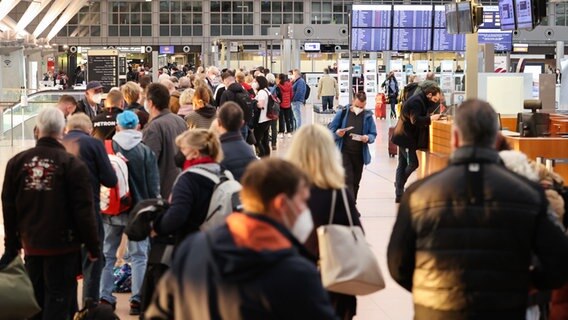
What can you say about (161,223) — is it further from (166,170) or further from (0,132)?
(0,132)

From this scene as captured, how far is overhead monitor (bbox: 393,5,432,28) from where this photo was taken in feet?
82.8

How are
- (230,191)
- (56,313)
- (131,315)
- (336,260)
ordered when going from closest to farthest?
1. (336,260)
2. (230,191)
3. (56,313)
4. (131,315)

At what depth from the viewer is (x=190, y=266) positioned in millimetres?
3475

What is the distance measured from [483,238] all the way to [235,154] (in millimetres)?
3236

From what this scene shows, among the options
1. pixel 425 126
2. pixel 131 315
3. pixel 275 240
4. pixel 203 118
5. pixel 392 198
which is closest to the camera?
pixel 275 240

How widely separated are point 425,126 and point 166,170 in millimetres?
6009

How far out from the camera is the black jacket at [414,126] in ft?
49.9

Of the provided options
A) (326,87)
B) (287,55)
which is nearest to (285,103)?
(287,55)

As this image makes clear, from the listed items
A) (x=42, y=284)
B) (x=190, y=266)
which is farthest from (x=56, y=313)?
(x=190, y=266)

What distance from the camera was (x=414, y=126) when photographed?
15312 millimetres

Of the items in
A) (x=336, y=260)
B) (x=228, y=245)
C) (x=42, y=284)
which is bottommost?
(x=42, y=284)

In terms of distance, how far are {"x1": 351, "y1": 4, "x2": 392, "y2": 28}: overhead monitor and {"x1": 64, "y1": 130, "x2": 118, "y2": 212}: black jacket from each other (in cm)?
1655

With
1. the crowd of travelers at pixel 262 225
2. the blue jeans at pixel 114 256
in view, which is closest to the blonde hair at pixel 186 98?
the crowd of travelers at pixel 262 225

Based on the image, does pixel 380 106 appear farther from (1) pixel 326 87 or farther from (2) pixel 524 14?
(2) pixel 524 14
